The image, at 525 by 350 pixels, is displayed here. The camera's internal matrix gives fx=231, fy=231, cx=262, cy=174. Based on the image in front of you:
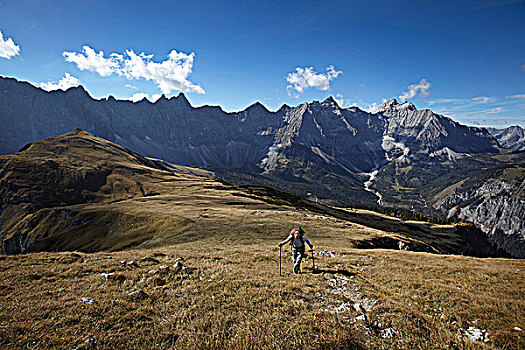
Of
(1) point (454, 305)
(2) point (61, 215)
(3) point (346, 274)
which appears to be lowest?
(2) point (61, 215)

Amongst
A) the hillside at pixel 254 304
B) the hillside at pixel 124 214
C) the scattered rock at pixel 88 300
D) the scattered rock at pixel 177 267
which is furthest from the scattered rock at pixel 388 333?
the hillside at pixel 124 214

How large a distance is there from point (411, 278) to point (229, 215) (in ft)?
164

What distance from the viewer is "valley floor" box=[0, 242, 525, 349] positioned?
28.6 feet

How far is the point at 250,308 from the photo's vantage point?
1150cm

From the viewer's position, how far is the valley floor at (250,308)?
8711 mm

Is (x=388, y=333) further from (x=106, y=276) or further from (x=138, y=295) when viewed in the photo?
(x=106, y=276)

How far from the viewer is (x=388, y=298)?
42.9 ft

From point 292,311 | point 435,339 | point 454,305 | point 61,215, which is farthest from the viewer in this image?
point 61,215

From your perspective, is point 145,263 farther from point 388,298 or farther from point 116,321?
point 388,298

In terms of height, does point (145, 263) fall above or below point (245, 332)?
below

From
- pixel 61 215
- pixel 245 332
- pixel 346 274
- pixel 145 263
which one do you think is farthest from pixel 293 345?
pixel 61 215

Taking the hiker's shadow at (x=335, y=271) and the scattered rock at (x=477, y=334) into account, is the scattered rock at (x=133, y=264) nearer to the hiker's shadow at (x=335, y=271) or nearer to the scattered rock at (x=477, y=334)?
the hiker's shadow at (x=335, y=271)

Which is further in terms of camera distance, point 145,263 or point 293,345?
point 145,263

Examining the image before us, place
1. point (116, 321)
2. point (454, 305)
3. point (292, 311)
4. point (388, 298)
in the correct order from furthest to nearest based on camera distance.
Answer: point (388, 298) → point (454, 305) → point (292, 311) → point (116, 321)
